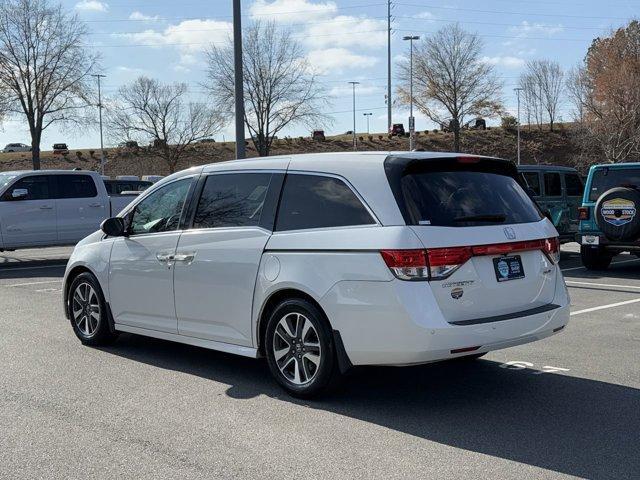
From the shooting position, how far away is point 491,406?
17.3 feet

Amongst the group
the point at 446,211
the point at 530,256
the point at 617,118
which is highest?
the point at 617,118

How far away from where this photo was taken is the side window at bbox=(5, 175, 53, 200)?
50.9ft

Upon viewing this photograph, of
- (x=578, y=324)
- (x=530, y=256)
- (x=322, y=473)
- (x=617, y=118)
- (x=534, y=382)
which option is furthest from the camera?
(x=617, y=118)

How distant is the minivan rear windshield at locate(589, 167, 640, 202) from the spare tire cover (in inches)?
26.2

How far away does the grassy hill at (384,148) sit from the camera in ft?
250

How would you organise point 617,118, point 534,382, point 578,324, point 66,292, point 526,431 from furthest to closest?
point 617,118, point 578,324, point 66,292, point 534,382, point 526,431

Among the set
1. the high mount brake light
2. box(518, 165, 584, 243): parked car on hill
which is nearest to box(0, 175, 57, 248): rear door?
box(518, 165, 584, 243): parked car on hill

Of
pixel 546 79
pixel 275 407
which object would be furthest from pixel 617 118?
pixel 275 407

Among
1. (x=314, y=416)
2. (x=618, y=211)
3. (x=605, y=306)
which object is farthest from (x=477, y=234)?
(x=618, y=211)

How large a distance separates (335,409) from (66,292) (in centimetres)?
378

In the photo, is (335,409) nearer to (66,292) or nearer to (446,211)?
(446,211)

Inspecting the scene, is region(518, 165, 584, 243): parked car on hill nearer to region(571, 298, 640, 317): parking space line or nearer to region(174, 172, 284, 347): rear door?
region(571, 298, 640, 317): parking space line

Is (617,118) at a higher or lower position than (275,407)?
higher

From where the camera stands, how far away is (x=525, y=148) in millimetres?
83375
